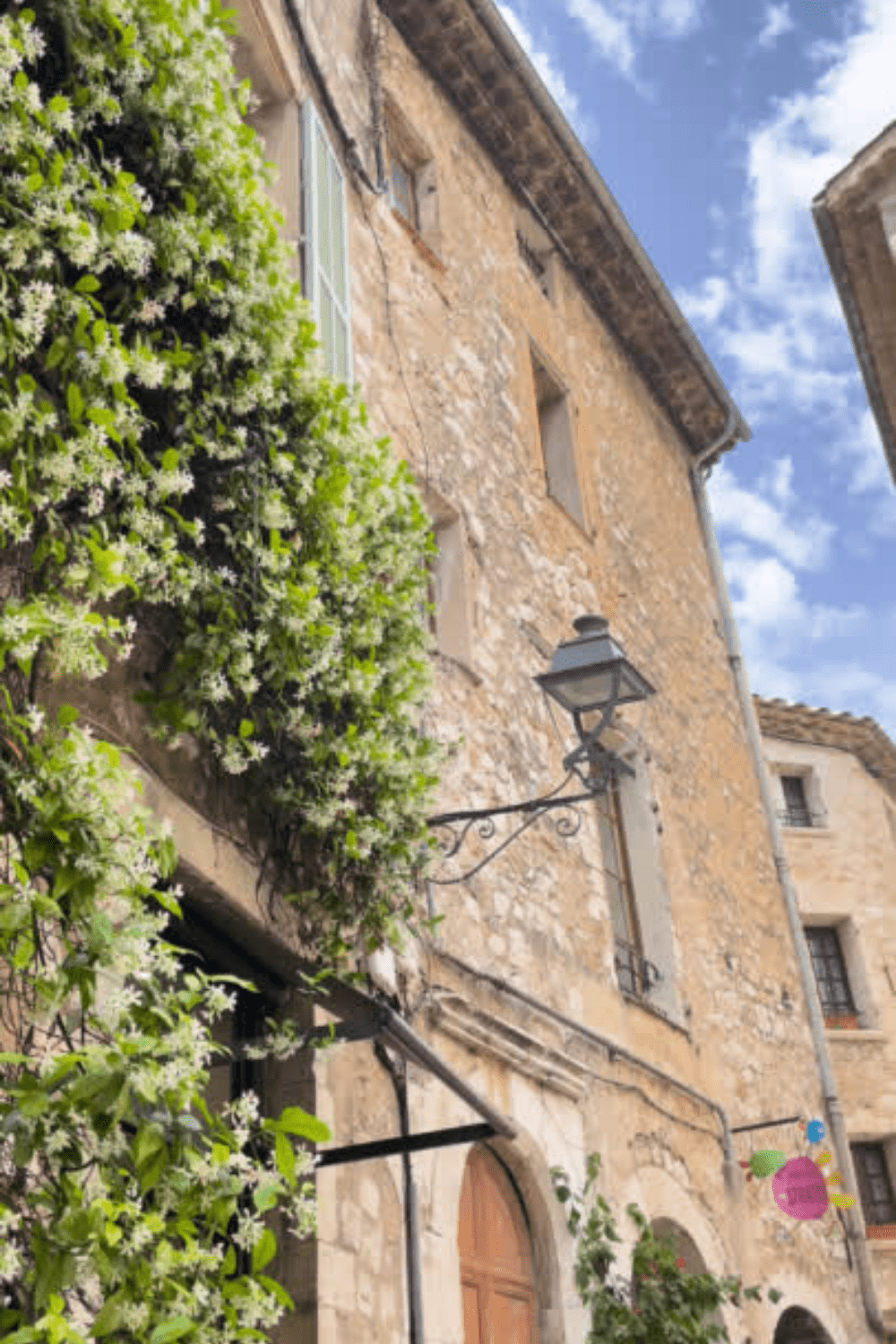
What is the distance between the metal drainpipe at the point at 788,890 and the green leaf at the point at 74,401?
28.9 ft

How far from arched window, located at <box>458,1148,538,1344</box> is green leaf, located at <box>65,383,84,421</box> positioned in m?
3.94

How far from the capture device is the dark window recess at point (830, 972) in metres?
16.5

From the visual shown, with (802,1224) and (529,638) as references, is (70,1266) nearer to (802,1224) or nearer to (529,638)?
(529,638)

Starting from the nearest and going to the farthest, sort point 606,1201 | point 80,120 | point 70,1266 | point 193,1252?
point 70,1266, point 193,1252, point 80,120, point 606,1201

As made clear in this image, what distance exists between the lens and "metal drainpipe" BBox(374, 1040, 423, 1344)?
14.9 feet

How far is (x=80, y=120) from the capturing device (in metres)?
3.17

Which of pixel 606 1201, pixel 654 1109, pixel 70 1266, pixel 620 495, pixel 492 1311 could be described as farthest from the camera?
pixel 620 495

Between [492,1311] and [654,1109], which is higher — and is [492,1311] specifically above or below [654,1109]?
below

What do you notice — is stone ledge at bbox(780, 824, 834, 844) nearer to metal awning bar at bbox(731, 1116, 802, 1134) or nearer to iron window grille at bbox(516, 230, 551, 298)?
metal awning bar at bbox(731, 1116, 802, 1134)

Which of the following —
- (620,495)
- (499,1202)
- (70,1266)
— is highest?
(620,495)

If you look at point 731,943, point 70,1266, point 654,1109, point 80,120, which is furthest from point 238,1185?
point 731,943

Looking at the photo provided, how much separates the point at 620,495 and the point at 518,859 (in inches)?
178

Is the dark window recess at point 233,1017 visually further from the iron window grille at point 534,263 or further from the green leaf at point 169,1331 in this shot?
the iron window grille at point 534,263

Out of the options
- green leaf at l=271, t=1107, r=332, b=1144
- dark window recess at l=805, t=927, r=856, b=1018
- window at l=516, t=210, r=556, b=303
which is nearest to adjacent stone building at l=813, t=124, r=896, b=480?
window at l=516, t=210, r=556, b=303
